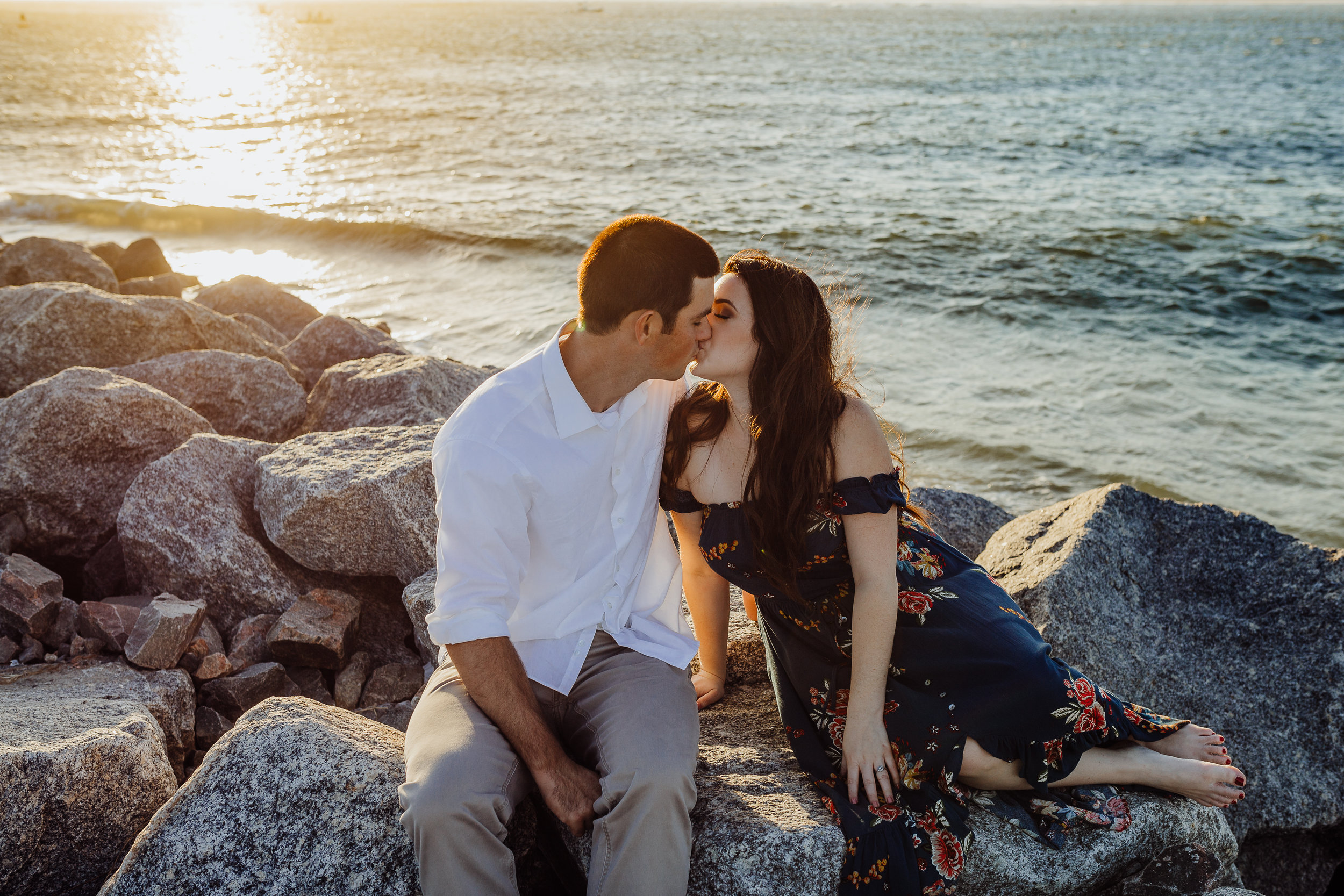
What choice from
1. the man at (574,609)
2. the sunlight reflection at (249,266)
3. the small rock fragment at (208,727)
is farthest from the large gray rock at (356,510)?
the sunlight reflection at (249,266)

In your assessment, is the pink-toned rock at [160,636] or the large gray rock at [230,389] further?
the large gray rock at [230,389]

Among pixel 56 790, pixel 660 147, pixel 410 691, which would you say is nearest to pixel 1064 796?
pixel 410 691

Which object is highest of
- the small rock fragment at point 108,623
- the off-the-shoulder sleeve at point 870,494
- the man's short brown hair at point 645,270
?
the man's short brown hair at point 645,270

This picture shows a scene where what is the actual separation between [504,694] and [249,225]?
1717 centimetres

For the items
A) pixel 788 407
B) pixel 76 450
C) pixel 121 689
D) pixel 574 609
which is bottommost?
pixel 121 689

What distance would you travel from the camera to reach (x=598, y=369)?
9.36ft

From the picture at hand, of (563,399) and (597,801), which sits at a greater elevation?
(563,399)

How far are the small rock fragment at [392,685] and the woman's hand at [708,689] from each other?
54.7 inches

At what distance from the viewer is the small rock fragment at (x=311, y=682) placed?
13.2 feet

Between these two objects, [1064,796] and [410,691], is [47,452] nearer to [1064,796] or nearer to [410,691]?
[410,691]

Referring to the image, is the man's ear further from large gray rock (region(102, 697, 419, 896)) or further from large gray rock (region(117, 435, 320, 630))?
large gray rock (region(117, 435, 320, 630))

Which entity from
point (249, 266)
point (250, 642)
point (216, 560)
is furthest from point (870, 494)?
point (249, 266)

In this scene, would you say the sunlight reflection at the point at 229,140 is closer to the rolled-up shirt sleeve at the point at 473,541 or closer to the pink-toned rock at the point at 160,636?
the pink-toned rock at the point at 160,636

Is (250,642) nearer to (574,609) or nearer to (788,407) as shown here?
(574,609)
